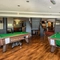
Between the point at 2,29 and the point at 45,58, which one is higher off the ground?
the point at 2,29

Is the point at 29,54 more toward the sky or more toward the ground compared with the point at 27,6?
more toward the ground

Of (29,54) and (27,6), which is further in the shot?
(27,6)

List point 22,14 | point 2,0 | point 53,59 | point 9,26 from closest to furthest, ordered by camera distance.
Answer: point 53,59, point 2,0, point 22,14, point 9,26

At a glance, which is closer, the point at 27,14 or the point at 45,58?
the point at 45,58

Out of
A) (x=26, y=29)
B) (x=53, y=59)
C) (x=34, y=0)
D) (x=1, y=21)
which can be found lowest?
(x=53, y=59)

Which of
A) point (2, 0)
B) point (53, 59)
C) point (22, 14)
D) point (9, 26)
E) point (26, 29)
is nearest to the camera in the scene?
point (53, 59)

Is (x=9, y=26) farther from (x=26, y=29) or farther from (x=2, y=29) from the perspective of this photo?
(x=26, y=29)

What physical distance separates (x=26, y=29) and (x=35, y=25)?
1.18m

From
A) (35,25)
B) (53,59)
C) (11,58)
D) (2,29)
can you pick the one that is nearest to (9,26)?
(2,29)

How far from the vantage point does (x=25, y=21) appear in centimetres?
927

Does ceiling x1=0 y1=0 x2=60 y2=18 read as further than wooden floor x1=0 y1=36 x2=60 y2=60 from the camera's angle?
Yes

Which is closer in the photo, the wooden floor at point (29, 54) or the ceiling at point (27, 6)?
the wooden floor at point (29, 54)

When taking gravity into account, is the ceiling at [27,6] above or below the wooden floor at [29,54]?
above

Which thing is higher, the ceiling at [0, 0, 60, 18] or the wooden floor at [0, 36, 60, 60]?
the ceiling at [0, 0, 60, 18]
